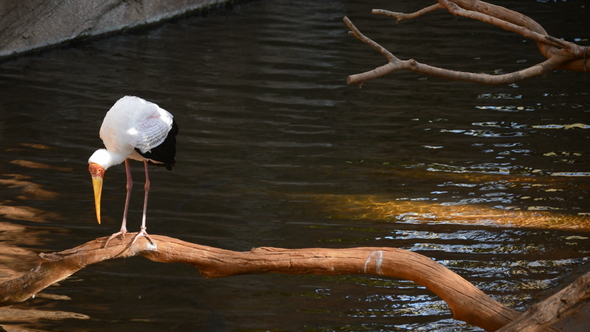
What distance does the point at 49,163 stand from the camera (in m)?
5.41

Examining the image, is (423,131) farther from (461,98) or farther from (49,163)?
(49,163)

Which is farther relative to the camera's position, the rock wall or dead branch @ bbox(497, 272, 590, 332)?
the rock wall

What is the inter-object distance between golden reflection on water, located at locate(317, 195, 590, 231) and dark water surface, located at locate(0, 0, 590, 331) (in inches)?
0.6

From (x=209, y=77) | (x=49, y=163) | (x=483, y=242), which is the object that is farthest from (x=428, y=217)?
(x=209, y=77)

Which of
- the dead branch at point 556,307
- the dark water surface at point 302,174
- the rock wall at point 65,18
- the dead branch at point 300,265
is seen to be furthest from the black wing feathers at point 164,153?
the rock wall at point 65,18

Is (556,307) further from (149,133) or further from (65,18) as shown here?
(65,18)

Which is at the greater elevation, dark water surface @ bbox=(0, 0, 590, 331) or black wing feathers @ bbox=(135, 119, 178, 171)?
black wing feathers @ bbox=(135, 119, 178, 171)

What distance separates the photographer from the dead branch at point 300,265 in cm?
248

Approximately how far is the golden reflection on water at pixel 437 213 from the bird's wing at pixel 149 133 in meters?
1.92

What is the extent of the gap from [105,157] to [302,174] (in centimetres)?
256

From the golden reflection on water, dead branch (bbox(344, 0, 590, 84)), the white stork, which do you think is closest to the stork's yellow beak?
the white stork

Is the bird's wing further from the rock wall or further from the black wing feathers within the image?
the rock wall

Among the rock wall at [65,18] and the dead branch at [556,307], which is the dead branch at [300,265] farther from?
the rock wall at [65,18]

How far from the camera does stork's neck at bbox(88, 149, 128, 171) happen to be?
283 cm
